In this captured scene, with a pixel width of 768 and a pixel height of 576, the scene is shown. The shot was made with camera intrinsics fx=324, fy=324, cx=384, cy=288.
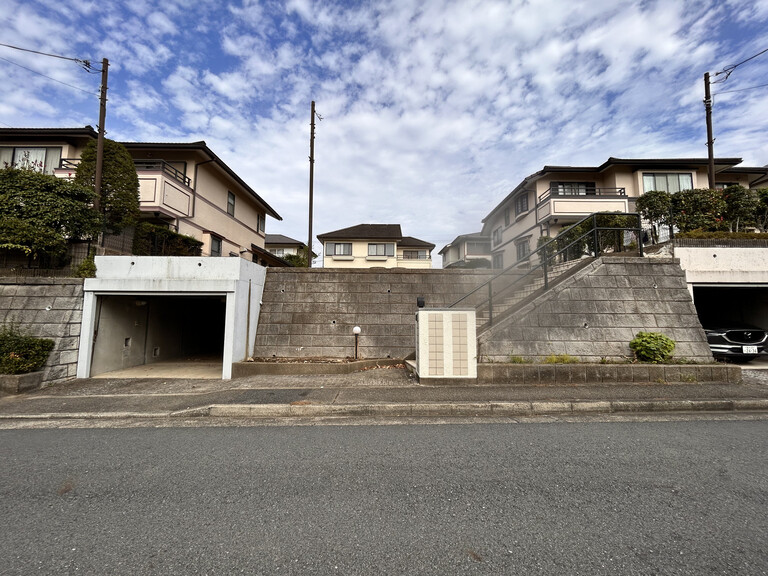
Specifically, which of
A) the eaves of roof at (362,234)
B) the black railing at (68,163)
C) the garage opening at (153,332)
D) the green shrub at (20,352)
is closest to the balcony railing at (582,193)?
the eaves of roof at (362,234)

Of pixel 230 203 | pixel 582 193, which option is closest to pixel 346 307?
pixel 230 203

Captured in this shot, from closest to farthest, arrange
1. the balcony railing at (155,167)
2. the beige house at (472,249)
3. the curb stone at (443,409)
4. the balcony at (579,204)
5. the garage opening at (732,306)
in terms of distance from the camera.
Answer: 1. the curb stone at (443,409)
2. the garage opening at (732,306)
3. the balcony railing at (155,167)
4. the balcony at (579,204)
5. the beige house at (472,249)

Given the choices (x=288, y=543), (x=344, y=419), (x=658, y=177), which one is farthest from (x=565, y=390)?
(x=658, y=177)

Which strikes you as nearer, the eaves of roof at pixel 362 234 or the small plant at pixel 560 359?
the small plant at pixel 560 359

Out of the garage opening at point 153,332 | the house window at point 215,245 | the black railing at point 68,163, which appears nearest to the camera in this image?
the garage opening at point 153,332

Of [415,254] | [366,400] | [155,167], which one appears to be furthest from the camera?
[415,254]

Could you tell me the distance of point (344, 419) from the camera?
5156mm

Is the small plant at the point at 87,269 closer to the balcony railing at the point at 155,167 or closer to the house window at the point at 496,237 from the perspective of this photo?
the balcony railing at the point at 155,167

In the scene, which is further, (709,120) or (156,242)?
(709,120)

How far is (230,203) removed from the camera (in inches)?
765

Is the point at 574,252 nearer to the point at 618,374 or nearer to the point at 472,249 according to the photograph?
the point at 618,374

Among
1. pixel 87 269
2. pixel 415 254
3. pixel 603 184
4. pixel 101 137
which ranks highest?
pixel 603 184

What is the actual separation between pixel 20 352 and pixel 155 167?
1098 centimetres

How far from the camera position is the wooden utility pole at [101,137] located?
10775 mm
